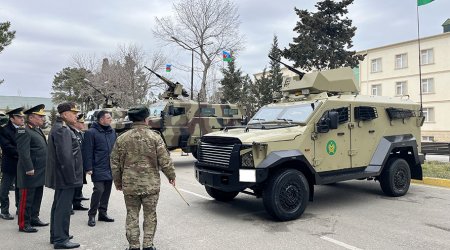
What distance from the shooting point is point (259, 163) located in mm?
6234

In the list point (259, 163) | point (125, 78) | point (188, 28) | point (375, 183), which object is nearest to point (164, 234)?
point (259, 163)

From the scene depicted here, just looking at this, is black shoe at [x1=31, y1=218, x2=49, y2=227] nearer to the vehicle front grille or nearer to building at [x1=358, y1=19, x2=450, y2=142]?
the vehicle front grille

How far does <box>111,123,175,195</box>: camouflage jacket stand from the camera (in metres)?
4.53

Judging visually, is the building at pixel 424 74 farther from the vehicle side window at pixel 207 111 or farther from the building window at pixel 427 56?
the vehicle side window at pixel 207 111

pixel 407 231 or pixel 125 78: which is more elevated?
pixel 125 78

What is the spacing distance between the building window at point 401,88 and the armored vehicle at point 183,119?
85.5 ft

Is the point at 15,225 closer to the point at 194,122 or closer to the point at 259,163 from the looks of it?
the point at 259,163

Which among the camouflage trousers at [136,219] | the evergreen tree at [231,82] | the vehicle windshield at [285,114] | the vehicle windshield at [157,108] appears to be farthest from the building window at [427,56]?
the camouflage trousers at [136,219]

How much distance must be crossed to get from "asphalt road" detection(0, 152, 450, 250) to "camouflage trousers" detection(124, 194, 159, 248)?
642 mm

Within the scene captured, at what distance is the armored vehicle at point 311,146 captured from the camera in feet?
20.8

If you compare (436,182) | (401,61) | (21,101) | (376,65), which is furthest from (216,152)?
(21,101)

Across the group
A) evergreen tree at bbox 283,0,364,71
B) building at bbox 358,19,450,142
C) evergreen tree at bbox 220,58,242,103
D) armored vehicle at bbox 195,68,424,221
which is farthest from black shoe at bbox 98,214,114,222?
building at bbox 358,19,450,142

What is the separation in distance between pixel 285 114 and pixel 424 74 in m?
31.6

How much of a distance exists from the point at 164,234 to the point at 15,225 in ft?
7.97
